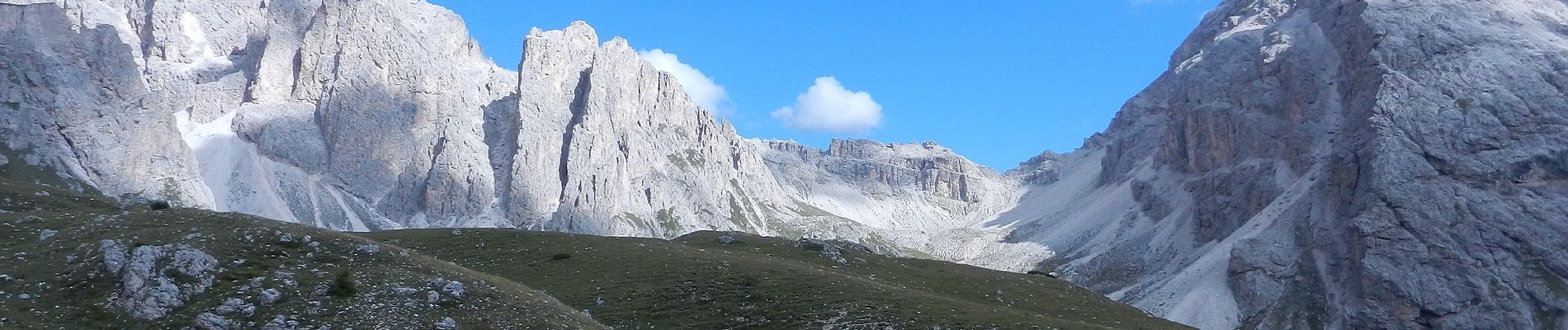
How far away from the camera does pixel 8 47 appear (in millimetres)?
198875

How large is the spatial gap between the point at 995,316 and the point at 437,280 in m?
31.0

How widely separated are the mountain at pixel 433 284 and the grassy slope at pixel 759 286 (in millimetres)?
184

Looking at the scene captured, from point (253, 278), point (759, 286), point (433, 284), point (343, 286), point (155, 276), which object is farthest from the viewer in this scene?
point (759, 286)

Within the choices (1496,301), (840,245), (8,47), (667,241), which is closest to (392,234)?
(667,241)

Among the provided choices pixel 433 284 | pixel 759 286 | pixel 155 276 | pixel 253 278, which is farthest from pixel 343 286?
pixel 759 286

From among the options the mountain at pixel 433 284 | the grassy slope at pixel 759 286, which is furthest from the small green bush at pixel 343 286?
the grassy slope at pixel 759 286

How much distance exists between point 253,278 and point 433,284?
305 inches

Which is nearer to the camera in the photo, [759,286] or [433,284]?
[433,284]

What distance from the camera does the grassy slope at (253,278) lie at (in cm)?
4391

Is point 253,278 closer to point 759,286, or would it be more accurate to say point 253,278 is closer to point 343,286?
point 343,286

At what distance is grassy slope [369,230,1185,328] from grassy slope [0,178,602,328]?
10384 mm

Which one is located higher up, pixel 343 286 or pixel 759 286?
pixel 759 286

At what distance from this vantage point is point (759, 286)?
6544cm

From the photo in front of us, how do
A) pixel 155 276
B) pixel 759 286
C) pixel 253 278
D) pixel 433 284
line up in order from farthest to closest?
pixel 759 286
pixel 433 284
pixel 253 278
pixel 155 276
